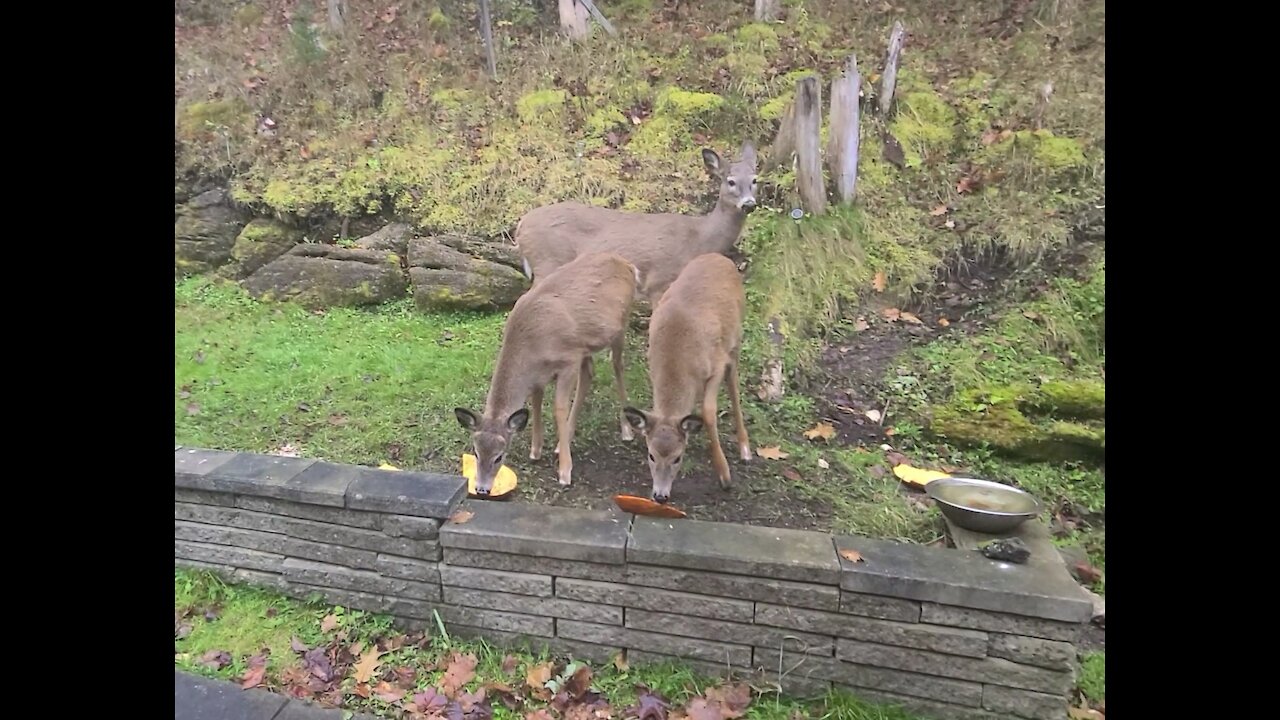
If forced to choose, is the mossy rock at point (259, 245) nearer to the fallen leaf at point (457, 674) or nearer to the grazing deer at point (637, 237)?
the grazing deer at point (637, 237)

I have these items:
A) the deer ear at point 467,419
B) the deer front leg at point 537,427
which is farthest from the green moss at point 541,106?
the deer ear at point 467,419

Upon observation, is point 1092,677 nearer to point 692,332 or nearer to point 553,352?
point 692,332

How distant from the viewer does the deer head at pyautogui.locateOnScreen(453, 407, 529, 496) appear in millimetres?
3441

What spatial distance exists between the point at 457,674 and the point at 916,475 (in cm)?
238

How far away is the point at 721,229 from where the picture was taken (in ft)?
16.3

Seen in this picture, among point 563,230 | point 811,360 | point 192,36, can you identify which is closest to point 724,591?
point 811,360

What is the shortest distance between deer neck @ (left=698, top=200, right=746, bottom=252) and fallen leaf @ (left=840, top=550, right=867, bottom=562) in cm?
273

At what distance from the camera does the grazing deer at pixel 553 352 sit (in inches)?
139

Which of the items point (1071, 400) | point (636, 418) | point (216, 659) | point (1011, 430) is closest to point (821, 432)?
point (1011, 430)

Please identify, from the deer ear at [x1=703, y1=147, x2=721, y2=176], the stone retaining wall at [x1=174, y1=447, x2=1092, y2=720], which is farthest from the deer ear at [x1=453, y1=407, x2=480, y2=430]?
the deer ear at [x1=703, y1=147, x2=721, y2=176]

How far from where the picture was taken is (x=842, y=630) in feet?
8.88

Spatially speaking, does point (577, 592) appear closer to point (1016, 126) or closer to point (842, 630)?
point (842, 630)

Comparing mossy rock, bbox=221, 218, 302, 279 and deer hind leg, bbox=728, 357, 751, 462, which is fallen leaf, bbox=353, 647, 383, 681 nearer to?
deer hind leg, bbox=728, 357, 751, 462

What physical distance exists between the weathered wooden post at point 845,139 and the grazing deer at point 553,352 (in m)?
2.51
